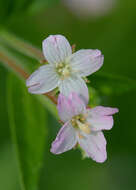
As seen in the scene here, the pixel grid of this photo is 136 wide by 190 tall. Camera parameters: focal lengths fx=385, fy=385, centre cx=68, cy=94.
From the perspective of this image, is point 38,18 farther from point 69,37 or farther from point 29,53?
point 29,53

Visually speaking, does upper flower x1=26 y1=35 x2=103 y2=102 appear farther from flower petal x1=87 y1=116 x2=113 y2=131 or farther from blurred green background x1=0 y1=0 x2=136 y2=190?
blurred green background x1=0 y1=0 x2=136 y2=190

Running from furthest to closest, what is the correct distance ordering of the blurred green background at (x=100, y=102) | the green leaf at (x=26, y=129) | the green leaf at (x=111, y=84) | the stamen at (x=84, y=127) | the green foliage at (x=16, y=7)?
1. the blurred green background at (x=100, y=102)
2. the green foliage at (x=16, y=7)
3. the green leaf at (x=111, y=84)
4. the green leaf at (x=26, y=129)
5. the stamen at (x=84, y=127)

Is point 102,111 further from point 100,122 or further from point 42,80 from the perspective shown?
point 42,80

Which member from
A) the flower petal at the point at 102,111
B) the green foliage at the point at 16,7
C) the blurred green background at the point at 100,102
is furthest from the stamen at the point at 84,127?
the green foliage at the point at 16,7

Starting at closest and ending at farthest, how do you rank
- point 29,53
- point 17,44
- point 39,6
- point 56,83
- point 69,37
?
point 56,83
point 29,53
point 17,44
point 39,6
point 69,37

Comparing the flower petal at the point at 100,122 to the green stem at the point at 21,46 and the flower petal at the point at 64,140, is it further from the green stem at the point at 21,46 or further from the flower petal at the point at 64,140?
the green stem at the point at 21,46

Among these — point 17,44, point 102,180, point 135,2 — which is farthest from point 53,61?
point 135,2

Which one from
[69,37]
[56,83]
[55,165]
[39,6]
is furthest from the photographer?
[69,37]

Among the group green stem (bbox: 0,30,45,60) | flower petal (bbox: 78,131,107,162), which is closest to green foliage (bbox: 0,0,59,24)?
green stem (bbox: 0,30,45,60)
